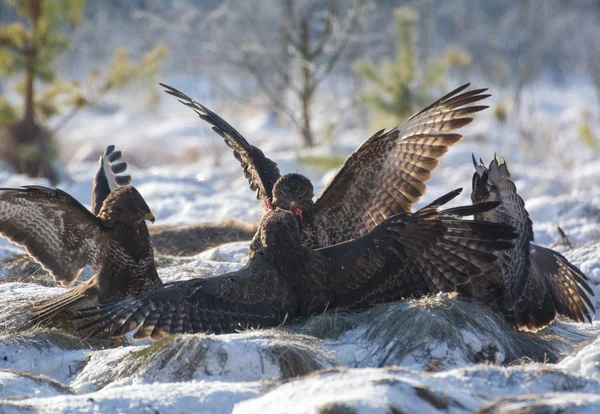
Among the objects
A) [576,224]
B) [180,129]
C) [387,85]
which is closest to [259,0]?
[180,129]

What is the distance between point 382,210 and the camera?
25.7ft

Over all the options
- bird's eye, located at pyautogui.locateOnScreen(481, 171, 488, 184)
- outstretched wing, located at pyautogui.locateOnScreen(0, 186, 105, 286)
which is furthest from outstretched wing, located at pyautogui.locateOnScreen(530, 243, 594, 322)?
outstretched wing, located at pyautogui.locateOnScreen(0, 186, 105, 286)

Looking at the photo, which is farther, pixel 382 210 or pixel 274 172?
pixel 274 172

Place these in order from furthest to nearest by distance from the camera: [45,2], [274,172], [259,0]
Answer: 1. [259,0]
2. [45,2]
3. [274,172]

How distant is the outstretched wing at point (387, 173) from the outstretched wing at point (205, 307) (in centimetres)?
165

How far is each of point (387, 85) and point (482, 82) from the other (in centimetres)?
1854

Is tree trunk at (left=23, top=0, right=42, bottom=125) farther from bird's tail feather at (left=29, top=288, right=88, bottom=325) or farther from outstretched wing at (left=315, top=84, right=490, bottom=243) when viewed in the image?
bird's tail feather at (left=29, top=288, right=88, bottom=325)

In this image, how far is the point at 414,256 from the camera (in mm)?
6152

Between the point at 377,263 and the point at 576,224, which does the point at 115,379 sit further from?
the point at 576,224

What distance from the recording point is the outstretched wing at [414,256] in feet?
19.7

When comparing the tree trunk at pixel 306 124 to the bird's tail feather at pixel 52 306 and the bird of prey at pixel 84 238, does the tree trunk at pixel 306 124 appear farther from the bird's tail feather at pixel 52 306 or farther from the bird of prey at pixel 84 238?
the bird's tail feather at pixel 52 306

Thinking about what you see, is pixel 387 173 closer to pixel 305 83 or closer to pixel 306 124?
pixel 305 83

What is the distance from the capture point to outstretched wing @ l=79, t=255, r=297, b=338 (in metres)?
5.82

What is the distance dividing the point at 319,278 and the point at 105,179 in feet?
9.34
